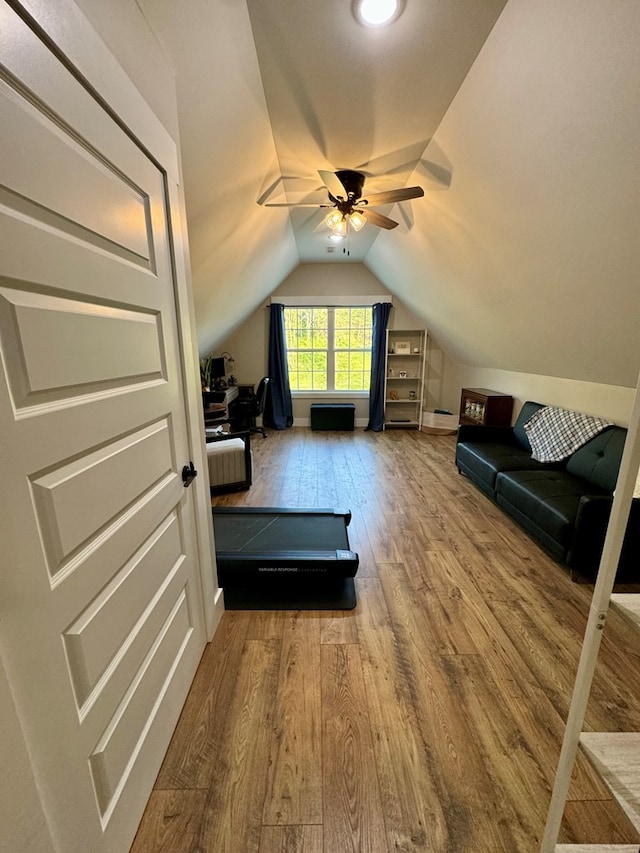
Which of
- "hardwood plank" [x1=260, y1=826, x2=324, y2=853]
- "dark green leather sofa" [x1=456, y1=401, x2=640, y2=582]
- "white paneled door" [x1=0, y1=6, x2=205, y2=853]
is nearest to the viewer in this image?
"white paneled door" [x1=0, y1=6, x2=205, y2=853]

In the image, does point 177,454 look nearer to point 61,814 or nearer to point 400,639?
point 61,814

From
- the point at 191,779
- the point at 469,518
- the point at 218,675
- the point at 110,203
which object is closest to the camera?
the point at 110,203

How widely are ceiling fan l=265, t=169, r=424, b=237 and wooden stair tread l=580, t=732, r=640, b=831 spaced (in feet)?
9.33

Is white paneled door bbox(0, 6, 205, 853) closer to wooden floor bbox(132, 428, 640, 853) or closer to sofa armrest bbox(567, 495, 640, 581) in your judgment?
wooden floor bbox(132, 428, 640, 853)

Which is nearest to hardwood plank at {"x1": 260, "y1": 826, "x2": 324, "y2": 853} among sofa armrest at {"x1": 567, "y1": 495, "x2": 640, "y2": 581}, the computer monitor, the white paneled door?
the white paneled door

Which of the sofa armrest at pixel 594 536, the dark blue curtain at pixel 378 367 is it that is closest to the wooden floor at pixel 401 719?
the sofa armrest at pixel 594 536

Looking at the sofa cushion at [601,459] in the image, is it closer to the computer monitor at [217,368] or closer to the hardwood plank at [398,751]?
the hardwood plank at [398,751]

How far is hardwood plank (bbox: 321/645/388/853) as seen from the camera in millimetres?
1064

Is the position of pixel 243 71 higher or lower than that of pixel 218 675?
A: higher

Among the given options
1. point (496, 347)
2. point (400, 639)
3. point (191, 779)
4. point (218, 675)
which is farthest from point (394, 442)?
point (191, 779)

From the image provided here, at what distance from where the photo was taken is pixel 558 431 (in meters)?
3.25

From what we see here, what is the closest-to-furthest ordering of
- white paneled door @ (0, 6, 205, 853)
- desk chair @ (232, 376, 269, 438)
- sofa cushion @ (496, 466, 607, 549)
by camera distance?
white paneled door @ (0, 6, 205, 853) < sofa cushion @ (496, 466, 607, 549) < desk chair @ (232, 376, 269, 438)

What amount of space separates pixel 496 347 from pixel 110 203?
4307mm

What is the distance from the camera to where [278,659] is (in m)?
1.66
